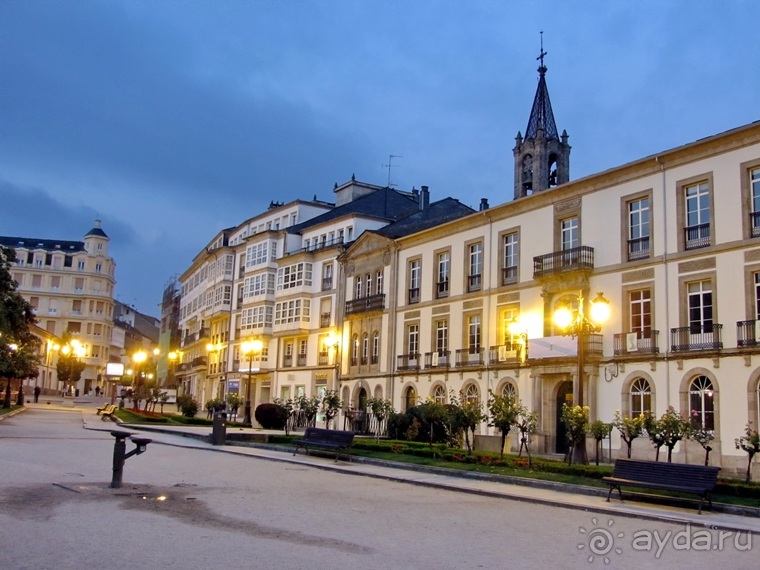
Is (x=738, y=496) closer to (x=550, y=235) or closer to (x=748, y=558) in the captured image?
(x=748, y=558)

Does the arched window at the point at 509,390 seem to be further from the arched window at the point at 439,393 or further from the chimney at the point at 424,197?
the chimney at the point at 424,197

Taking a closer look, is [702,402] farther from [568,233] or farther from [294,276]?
[294,276]

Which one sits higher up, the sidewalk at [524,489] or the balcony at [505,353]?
the balcony at [505,353]

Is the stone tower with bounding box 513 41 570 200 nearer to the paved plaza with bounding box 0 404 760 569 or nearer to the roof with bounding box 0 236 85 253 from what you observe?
the paved plaza with bounding box 0 404 760 569

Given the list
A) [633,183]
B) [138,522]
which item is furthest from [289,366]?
[138,522]

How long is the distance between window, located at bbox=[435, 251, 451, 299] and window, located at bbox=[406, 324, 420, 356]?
8.48 feet

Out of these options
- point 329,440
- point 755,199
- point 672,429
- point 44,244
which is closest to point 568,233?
point 755,199

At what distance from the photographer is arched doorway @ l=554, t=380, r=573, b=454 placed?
104ft

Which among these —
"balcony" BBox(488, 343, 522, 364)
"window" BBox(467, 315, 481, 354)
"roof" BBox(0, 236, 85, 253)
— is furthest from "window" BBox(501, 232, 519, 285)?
"roof" BBox(0, 236, 85, 253)

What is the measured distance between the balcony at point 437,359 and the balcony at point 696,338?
43.2 ft

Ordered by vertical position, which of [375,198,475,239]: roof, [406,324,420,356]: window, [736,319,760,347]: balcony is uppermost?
[375,198,475,239]: roof

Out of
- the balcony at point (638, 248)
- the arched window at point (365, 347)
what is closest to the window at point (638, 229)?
the balcony at point (638, 248)

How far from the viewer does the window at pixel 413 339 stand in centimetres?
4144

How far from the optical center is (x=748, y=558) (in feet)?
31.5
